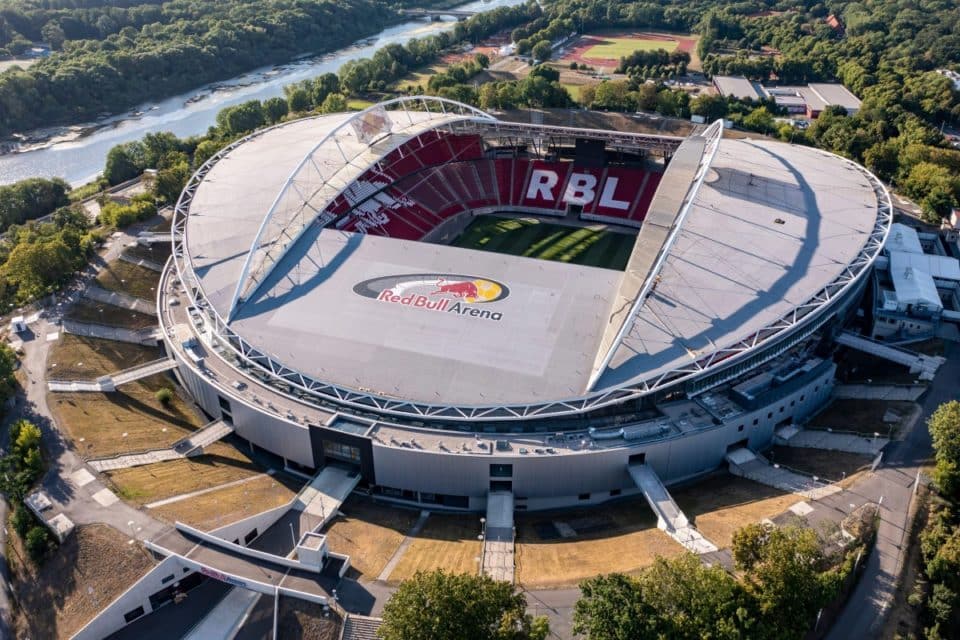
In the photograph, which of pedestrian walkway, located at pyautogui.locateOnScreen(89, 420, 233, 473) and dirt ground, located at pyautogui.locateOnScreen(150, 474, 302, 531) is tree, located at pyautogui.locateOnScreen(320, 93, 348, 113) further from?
dirt ground, located at pyautogui.locateOnScreen(150, 474, 302, 531)

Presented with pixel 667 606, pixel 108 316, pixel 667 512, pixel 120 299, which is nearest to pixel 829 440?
pixel 667 512

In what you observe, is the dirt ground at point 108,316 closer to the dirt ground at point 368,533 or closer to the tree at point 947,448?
the dirt ground at point 368,533

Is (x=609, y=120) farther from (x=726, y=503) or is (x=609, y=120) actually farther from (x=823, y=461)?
(x=726, y=503)

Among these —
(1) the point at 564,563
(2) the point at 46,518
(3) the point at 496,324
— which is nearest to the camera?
(1) the point at 564,563

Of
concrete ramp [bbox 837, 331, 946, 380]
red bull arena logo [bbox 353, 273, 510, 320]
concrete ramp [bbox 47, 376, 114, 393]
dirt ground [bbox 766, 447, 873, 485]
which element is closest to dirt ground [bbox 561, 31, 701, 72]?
concrete ramp [bbox 837, 331, 946, 380]

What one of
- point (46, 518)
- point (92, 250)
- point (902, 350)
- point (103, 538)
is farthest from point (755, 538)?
point (92, 250)

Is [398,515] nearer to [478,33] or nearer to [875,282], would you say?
[875,282]
